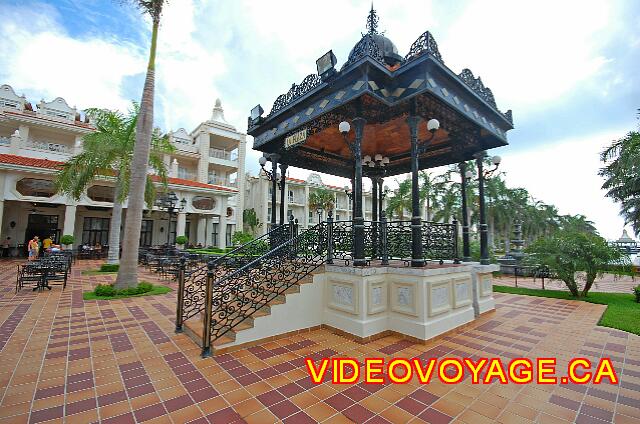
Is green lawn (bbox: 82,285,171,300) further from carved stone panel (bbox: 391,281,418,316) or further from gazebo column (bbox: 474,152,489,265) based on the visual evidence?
gazebo column (bbox: 474,152,489,265)

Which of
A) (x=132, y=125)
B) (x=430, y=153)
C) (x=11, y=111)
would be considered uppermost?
(x=11, y=111)

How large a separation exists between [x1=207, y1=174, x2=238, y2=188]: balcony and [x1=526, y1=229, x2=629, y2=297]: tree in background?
2698 centimetres

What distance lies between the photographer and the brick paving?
2.90 meters

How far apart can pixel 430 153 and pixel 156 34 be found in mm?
10075

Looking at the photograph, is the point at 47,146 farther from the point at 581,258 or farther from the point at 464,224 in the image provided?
the point at 581,258

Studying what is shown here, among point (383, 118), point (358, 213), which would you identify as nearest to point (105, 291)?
point (358, 213)

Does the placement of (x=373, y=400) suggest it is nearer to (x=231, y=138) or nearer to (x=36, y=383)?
(x=36, y=383)

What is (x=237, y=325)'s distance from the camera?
500cm

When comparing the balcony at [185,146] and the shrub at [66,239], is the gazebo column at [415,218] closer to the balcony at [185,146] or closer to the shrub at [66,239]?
the shrub at [66,239]

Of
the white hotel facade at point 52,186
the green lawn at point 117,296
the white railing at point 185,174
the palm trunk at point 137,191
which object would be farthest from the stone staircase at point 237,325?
the white railing at point 185,174

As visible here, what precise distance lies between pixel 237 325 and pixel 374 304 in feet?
8.26

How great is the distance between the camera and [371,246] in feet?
22.0

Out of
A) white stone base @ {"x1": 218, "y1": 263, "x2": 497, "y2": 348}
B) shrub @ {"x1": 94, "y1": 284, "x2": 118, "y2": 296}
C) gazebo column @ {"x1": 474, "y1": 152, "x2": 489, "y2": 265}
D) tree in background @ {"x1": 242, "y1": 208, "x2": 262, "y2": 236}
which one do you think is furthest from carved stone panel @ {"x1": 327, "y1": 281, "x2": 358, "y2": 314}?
tree in background @ {"x1": 242, "y1": 208, "x2": 262, "y2": 236}

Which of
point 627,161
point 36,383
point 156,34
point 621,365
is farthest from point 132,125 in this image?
point 627,161
